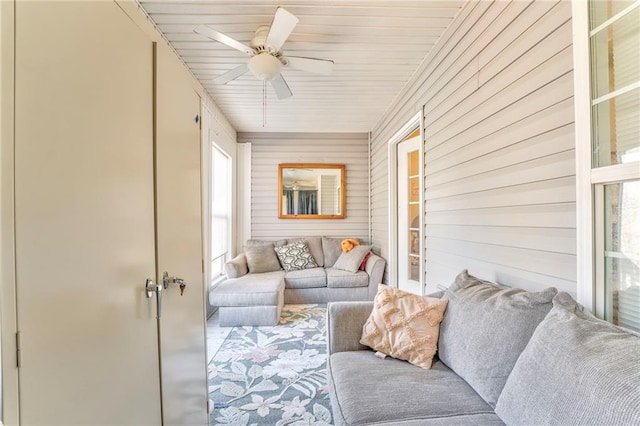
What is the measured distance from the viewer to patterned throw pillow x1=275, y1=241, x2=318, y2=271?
4156mm

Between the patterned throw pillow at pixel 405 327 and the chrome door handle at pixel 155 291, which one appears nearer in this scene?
the chrome door handle at pixel 155 291

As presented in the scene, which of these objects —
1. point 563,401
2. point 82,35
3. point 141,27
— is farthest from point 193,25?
point 563,401

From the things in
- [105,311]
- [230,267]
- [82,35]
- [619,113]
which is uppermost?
[82,35]

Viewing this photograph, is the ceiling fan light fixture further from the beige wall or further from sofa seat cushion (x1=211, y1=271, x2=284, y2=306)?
sofa seat cushion (x1=211, y1=271, x2=284, y2=306)

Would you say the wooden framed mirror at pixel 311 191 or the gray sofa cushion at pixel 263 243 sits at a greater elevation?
the wooden framed mirror at pixel 311 191

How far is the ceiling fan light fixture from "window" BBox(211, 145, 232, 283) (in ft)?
5.57

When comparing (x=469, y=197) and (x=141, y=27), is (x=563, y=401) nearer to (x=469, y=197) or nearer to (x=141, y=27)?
(x=469, y=197)

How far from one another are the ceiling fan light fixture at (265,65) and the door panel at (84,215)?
105 cm

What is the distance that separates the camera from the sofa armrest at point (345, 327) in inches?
64.3

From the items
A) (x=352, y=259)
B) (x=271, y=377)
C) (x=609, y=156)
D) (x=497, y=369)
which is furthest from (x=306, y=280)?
(x=609, y=156)

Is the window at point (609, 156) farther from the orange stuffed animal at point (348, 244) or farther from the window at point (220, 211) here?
the window at point (220, 211)

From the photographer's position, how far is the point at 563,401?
0.79 m

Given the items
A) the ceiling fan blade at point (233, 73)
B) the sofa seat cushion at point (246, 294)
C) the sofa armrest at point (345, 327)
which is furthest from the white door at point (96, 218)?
the sofa seat cushion at point (246, 294)

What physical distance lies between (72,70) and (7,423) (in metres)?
0.87
